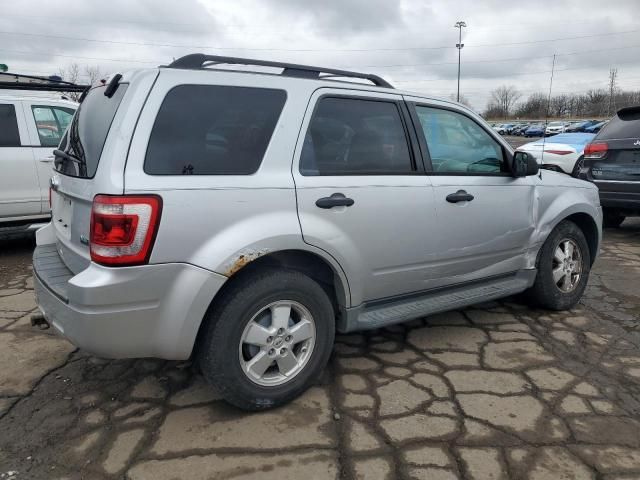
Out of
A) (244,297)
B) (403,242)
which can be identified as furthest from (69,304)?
(403,242)

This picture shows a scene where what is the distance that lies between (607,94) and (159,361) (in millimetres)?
101666

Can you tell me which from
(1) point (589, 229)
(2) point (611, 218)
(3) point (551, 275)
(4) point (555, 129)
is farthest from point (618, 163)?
(4) point (555, 129)

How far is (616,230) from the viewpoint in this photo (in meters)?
7.81

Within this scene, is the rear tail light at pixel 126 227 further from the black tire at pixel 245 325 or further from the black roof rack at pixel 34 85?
the black roof rack at pixel 34 85

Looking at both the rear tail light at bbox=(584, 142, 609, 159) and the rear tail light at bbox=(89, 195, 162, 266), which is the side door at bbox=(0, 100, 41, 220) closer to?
the rear tail light at bbox=(89, 195, 162, 266)

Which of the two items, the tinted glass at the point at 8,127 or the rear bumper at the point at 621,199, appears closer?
the tinted glass at the point at 8,127

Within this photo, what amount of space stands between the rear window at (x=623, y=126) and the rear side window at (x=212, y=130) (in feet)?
18.4

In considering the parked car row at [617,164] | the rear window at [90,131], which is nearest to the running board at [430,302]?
the rear window at [90,131]

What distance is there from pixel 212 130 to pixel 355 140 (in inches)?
35.4

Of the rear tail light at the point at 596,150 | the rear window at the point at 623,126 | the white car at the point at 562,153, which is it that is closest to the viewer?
the rear window at the point at 623,126

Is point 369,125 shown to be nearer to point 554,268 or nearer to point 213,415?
point 213,415

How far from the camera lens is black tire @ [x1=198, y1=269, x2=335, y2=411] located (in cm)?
254

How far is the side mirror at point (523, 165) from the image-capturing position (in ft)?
12.2

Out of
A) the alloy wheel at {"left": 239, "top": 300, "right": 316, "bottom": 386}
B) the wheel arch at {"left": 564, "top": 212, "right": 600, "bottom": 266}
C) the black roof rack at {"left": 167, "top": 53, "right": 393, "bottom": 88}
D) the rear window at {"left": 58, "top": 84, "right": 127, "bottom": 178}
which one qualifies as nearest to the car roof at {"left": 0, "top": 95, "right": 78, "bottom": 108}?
the rear window at {"left": 58, "top": 84, "right": 127, "bottom": 178}
